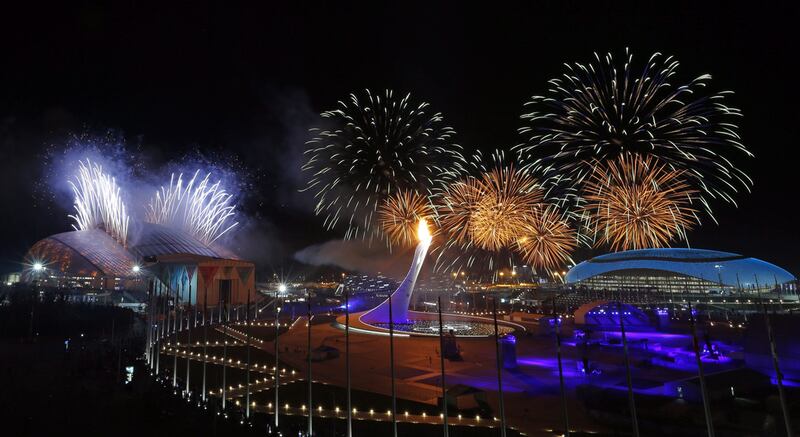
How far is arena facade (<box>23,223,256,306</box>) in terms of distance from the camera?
67500mm

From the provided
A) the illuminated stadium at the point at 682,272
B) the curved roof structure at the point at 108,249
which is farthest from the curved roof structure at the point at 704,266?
the curved roof structure at the point at 108,249

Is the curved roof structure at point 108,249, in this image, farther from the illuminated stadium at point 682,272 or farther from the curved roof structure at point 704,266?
the curved roof structure at point 704,266

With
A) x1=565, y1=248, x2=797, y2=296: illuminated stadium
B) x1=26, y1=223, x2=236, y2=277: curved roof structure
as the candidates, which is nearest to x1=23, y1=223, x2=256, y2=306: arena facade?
x1=26, y1=223, x2=236, y2=277: curved roof structure

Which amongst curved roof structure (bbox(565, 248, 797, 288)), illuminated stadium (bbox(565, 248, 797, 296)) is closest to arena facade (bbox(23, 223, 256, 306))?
illuminated stadium (bbox(565, 248, 797, 296))

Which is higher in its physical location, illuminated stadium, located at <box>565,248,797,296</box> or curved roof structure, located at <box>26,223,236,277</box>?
curved roof structure, located at <box>26,223,236,277</box>

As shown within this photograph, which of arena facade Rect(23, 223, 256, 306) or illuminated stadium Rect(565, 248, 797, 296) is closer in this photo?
arena facade Rect(23, 223, 256, 306)

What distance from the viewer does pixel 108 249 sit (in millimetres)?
73188

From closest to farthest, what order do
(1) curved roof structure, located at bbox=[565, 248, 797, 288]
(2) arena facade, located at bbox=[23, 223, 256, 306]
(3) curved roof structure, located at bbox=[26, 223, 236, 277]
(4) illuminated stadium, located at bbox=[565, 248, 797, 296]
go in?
(2) arena facade, located at bbox=[23, 223, 256, 306] < (3) curved roof structure, located at bbox=[26, 223, 236, 277] < (4) illuminated stadium, located at bbox=[565, 248, 797, 296] < (1) curved roof structure, located at bbox=[565, 248, 797, 288]

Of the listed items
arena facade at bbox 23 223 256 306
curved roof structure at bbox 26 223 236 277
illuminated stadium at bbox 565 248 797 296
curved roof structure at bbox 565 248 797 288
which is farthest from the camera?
curved roof structure at bbox 565 248 797 288

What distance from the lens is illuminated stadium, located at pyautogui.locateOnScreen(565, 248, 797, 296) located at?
7838cm

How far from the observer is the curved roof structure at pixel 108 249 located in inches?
2721

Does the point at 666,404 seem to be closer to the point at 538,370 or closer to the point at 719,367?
the point at 538,370

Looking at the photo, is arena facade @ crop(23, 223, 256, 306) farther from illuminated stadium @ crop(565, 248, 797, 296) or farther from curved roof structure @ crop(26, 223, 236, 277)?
illuminated stadium @ crop(565, 248, 797, 296)

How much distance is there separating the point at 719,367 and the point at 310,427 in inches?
988
